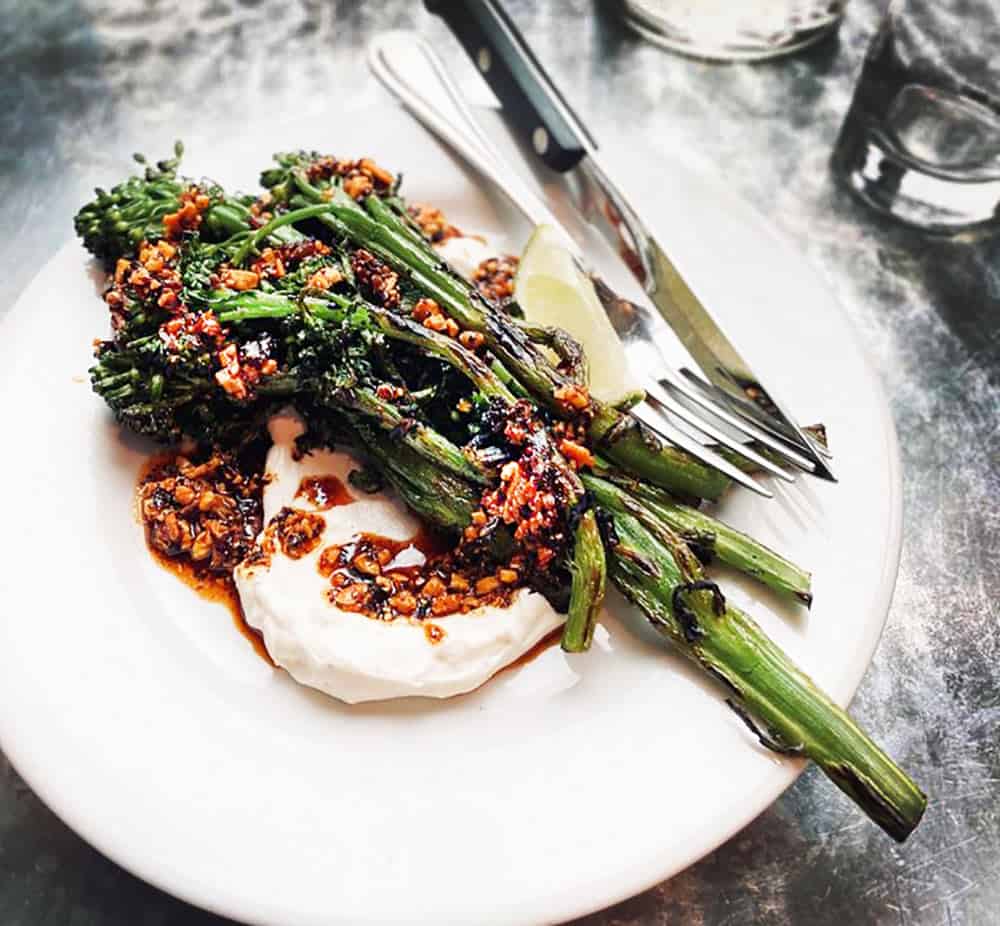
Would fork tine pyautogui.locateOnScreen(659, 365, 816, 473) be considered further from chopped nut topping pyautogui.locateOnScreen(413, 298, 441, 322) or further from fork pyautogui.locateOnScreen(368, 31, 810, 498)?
chopped nut topping pyautogui.locateOnScreen(413, 298, 441, 322)

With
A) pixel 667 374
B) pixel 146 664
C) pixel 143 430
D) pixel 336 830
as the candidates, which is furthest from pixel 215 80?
pixel 336 830

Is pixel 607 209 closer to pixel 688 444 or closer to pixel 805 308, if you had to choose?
pixel 805 308

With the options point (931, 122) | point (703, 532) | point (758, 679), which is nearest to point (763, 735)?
point (758, 679)

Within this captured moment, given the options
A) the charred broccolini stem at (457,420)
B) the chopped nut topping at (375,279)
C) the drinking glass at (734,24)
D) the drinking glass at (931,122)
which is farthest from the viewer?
the drinking glass at (734,24)

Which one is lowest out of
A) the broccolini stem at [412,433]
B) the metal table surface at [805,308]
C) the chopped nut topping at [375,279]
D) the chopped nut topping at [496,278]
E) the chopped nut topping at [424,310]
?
the metal table surface at [805,308]

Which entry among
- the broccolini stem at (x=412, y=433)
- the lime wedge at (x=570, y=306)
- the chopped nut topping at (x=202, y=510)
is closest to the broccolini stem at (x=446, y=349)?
the broccolini stem at (x=412, y=433)

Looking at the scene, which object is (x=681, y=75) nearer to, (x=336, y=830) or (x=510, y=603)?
(x=510, y=603)

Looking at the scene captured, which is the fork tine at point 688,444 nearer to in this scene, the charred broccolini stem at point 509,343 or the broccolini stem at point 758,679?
the charred broccolini stem at point 509,343

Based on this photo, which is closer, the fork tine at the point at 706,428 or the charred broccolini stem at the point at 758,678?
the charred broccolini stem at the point at 758,678
